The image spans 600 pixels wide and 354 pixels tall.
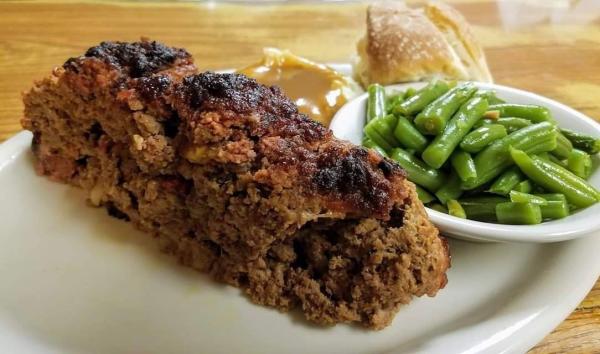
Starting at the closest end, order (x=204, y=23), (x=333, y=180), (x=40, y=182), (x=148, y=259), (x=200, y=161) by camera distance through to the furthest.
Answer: (x=333, y=180) → (x=200, y=161) → (x=148, y=259) → (x=40, y=182) → (x=204, y=23)

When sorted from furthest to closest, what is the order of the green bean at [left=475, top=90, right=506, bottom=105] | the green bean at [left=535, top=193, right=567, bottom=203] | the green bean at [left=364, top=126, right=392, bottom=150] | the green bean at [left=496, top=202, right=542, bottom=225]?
the green bean at [left=475, top=90, right=506, bottom=105]
the green bean at [left=364, top=126, right=392, bottom=150]
the green bean at [left=535, top=193, right=567, bottom=203]
the green bean at [left=496, top=202, right=542, bottom=225]

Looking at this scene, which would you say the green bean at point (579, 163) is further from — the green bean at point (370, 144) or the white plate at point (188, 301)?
the green bean at point (370, 144)

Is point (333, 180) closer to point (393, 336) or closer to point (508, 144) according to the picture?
point (393, 336)

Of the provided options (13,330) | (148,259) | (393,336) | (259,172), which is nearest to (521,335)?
(393,336)

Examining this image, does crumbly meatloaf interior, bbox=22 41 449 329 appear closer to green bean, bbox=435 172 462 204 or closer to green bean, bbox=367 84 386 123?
green bean, bbox=435 172 462 204

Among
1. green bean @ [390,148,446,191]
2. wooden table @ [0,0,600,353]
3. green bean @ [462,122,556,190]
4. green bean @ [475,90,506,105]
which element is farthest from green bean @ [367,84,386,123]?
wooden table @ [0,0,600,353]

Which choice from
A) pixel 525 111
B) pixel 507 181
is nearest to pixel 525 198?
pixel 507 181
